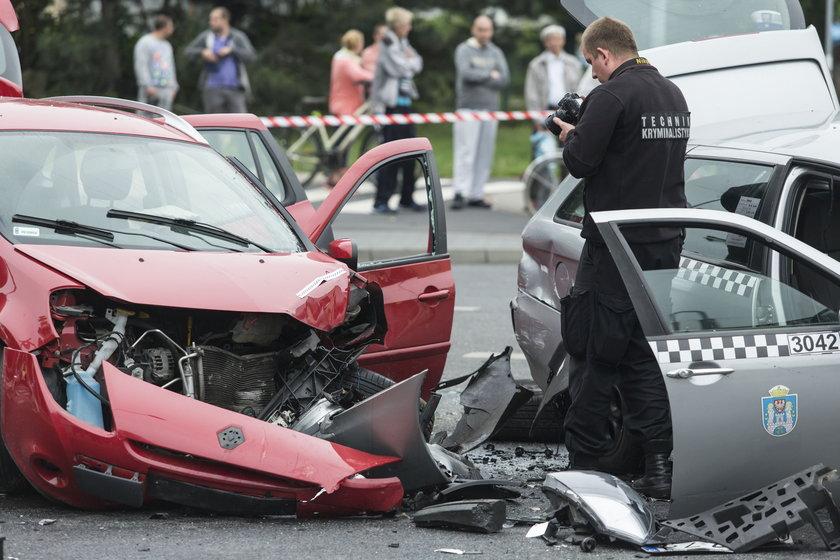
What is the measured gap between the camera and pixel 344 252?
643 cm

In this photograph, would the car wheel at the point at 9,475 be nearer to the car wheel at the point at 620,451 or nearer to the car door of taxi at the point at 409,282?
the car door of taxi at the point at 409,282

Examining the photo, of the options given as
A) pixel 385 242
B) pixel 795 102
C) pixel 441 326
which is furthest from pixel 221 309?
pixel 385 242

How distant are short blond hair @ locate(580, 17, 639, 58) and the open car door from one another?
401cm

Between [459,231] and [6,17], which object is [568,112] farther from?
[459,231]

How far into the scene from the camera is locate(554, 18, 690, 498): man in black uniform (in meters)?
5.70

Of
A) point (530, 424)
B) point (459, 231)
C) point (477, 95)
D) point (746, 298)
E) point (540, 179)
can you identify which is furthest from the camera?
point (477, 95)

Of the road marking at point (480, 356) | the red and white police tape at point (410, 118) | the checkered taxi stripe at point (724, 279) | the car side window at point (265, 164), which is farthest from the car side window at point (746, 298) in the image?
the red and white police tape at point (410, 118)

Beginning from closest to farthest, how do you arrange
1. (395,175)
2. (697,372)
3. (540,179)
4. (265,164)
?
(697,372)
(265,164)
(540,179)
(395,175)

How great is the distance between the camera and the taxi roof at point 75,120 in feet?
20.5

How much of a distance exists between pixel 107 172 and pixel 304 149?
12750 millimetres

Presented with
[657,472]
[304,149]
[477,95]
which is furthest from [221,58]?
[657,472]

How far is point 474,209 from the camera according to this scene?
55.8 feet

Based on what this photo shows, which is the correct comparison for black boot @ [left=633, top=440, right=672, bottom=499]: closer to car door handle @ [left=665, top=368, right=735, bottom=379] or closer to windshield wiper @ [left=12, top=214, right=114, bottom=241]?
car door handle @ [left=665, top=368, right=735, bottom=379]

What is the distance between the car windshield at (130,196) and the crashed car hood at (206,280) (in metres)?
0.16
